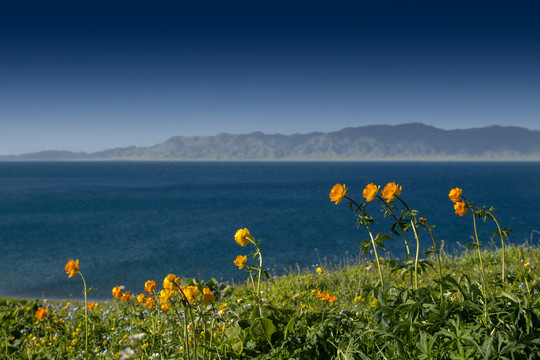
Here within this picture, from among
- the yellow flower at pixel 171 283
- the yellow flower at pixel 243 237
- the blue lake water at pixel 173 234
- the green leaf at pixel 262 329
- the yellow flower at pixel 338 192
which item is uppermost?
the yellow flower at pixel 338 192

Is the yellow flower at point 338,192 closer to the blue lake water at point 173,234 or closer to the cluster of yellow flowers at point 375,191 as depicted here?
the cluster of yellow flowers at point 375,191

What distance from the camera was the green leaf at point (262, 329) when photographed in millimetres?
2785

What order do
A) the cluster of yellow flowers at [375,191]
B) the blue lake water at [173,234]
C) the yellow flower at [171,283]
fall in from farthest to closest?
the blue lake water at [173,234], the cluster of yellow flowers at [375,191], the yellow flower at [171,283]

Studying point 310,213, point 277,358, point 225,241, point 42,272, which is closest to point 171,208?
point 310,213

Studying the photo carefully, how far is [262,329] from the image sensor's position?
2812mm

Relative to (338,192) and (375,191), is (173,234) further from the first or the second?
(375,191)

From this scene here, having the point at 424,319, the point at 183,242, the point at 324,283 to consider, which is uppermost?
the point at 424,319

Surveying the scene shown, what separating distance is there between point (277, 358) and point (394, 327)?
86cm

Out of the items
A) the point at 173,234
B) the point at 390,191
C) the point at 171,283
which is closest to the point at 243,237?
the point at 171,283

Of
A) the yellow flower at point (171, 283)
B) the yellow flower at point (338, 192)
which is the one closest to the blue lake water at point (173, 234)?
the yellow flower at point (338, 192)

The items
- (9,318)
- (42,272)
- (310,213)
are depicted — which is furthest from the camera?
(310,213)

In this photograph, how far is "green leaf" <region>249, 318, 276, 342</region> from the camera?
2785 mm

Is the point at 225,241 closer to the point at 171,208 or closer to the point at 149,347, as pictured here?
the point at 171,208

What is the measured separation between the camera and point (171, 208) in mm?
63219
